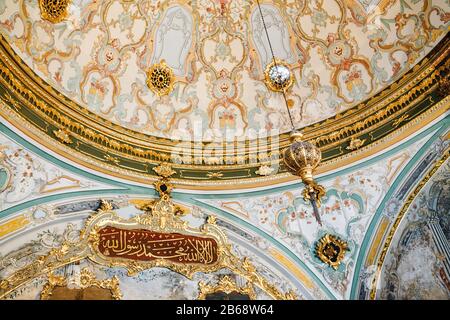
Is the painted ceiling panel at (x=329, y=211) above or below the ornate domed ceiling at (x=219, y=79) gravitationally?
below

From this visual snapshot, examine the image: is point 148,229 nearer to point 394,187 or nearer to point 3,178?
point 3,178

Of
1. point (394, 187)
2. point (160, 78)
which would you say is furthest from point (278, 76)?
point (394, 187)

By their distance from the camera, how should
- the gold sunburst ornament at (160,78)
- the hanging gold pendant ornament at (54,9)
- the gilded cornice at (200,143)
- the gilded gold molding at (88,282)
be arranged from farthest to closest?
the gold sunburst ornament at (160,78)
the hanging gold pendant ornament at (54,9)
the gilded cornice at (200,143)
the gilded gold molding at (88,282)

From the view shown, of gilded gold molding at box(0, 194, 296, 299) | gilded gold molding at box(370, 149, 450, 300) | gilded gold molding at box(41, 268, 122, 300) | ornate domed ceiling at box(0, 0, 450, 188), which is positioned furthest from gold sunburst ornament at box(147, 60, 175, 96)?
gilded gold molding at box(370, 149, 450, 300)

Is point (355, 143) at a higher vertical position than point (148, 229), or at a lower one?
higher

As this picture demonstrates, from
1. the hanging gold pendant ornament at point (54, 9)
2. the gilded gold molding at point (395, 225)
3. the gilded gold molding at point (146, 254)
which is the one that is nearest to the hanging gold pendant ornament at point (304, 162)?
the gilded gold molding at point (146, 254)

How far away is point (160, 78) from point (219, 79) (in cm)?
108

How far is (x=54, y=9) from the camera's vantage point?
795 centimetres

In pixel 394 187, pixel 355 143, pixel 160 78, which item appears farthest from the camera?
pixel 160 78

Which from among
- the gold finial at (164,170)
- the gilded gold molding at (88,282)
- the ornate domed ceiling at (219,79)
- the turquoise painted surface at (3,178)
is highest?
the ornate domed ceiling at (219,79)

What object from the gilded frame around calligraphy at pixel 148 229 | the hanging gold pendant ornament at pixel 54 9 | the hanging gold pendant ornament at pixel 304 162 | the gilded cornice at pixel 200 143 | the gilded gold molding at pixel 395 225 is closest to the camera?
the hanging gold pendant ornament at pixel 304 162

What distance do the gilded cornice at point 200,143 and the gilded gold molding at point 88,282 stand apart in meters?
1.61

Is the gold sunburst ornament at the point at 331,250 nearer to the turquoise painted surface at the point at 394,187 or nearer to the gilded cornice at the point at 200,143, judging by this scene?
the turquoise painted surface at the point at 394,187

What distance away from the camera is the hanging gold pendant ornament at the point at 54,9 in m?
7.84
